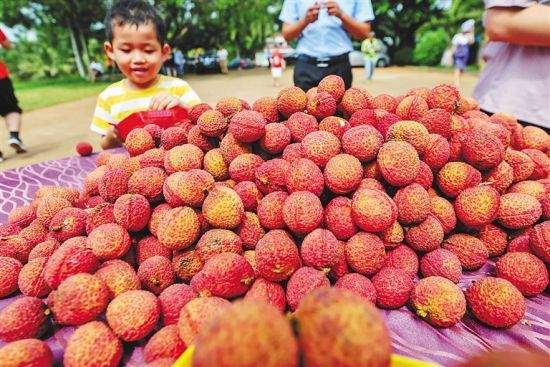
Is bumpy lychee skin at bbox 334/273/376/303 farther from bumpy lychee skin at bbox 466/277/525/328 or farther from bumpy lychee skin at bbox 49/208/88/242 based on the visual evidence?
bumpy lychee skin at bbox 49/208/88/242

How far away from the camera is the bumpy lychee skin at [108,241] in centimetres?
162

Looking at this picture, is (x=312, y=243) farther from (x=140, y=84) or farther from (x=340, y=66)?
(x=340, y=66)

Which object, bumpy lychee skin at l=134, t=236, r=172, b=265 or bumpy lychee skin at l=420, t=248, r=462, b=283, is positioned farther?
bumpy lychee skin at l=134, t=236, r=172, b=265

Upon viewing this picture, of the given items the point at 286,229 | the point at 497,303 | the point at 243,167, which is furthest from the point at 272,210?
the point at 497,303

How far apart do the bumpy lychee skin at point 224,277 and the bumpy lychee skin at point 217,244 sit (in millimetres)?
79

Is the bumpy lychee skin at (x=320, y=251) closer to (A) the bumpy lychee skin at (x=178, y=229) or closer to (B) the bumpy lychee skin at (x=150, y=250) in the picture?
(A) the bumpy lychee skin at (x=178, y=229)

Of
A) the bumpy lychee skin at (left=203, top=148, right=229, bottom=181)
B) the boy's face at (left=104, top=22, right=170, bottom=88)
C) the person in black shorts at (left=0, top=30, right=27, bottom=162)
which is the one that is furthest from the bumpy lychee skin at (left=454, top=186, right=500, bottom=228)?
the person in black shorts at (left=0, top=30, right=27, bottom=162)

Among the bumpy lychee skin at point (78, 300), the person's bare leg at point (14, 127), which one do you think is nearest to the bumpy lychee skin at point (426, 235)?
the bumpy lychee skin at point (78, 300)

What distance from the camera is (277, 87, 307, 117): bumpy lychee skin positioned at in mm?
2156

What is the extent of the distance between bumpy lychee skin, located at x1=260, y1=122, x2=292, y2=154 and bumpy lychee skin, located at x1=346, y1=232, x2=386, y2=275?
66cm

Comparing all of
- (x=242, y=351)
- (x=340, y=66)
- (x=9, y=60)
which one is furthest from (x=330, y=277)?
(x=9, y=60)

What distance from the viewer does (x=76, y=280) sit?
1.40m

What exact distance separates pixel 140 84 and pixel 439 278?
136 inches

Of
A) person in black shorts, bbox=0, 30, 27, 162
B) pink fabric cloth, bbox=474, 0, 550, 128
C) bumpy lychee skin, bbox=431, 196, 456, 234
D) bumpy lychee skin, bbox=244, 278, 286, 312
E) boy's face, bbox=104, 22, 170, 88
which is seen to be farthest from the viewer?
person in black shorts, bbox=0, 30, 27, 162
